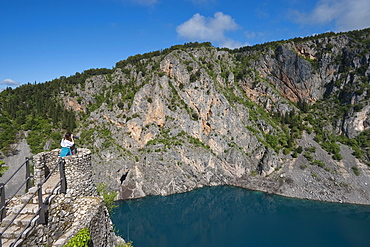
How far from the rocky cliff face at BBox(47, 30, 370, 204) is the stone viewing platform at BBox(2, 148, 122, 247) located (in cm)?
3628

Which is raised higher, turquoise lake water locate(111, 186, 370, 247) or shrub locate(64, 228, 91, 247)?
shrub locate(64, 228, 91, 247)

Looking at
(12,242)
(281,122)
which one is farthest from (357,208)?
(12,242)

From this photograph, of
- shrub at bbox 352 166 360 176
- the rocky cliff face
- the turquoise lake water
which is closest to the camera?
the turquoise lake water

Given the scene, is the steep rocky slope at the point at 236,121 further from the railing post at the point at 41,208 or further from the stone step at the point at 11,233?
the stone step at the point at 11,233

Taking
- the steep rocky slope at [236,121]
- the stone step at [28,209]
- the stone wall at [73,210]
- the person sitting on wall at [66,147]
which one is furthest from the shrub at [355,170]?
the stone step at [28,209]

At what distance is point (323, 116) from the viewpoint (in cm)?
5991

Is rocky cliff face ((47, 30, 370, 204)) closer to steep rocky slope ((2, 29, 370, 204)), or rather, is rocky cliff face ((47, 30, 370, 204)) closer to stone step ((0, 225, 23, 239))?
steep rocky slope ((2, 29, 370, 204))

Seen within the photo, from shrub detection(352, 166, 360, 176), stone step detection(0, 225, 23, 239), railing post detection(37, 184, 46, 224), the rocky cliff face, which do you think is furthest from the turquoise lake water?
stone step detection(0, 225, 23, 239)

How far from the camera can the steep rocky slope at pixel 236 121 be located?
153 ft

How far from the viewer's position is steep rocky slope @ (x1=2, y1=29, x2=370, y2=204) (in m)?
46.5

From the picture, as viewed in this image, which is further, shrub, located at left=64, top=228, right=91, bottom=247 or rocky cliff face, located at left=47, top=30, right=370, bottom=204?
rocky cliff face, located at left=47, top=30, right=370, bottom=204

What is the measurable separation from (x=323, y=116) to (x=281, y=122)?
11.9m

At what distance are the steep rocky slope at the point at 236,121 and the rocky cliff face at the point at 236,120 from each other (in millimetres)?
255

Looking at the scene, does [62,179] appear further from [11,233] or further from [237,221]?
[237,221]
